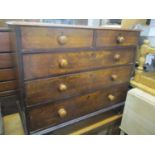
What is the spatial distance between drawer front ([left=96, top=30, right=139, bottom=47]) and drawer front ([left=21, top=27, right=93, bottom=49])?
74 mm

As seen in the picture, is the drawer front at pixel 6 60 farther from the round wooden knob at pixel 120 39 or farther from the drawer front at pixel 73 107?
the round wooden knob at pixel 120 39

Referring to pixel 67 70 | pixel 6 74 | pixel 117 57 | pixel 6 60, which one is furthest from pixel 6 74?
pixel 117 57

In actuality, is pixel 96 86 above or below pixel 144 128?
above

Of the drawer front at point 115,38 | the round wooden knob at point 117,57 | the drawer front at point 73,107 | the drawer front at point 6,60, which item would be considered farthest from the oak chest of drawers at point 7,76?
the round wooden knob at point 117,57

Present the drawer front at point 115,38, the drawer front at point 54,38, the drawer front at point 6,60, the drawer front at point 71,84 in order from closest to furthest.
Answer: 1. the drawer front at point 54,38
2. the drawer front at point 71,84
3. the drawer front at point 115,38
4. the drawer front at point 6,60

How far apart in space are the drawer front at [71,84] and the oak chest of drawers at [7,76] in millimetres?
300

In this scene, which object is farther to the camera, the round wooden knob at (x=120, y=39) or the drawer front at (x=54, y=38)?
the round wooden knob at (x=120, y=39)

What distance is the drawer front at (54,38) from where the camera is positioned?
0.68m

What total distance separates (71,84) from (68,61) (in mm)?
156

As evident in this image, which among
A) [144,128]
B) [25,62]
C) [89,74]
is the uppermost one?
[25,62]
